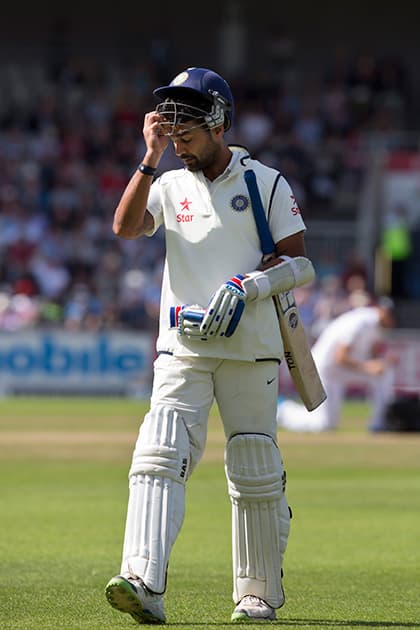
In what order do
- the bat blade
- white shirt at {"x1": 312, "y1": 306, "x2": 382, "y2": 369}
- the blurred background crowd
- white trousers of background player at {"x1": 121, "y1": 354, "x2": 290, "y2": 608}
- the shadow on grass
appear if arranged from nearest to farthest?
the shadow on grass → white trousers of background player at {"x1": 121, "y1": 354, "x2": 290, "y2": 608} → the bat blade → white shirt at {"x1": 312, "y1": 306, "x2": 382, "y2": 369} → the blurred background crowd

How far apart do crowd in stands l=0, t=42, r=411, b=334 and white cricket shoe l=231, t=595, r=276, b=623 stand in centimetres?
1917

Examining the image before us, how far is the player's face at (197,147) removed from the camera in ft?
22.5

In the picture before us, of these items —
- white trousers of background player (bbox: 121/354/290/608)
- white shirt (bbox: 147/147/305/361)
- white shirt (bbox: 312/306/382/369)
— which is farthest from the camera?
white shirt (bbox: 312/306/382/369)

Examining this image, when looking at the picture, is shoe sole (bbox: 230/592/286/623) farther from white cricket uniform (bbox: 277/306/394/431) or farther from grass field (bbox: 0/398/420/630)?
white cricket uniform (bbox: 277/306/394/431)

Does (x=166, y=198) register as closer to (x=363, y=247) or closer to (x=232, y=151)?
(x=232, y=151)

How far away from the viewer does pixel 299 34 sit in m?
37.3

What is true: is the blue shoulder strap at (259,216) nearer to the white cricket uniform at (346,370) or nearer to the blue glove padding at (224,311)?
the blue glove padding at (224,311)

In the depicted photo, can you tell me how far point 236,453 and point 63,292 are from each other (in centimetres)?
2268

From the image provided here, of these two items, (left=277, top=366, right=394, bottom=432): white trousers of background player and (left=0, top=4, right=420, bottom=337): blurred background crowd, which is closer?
(left=277, top=366, right=394, bottom=432): white trousers of background player

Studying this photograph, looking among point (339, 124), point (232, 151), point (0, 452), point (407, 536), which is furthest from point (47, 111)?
point (232, 151)

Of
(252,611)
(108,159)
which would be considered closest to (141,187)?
(252,611)

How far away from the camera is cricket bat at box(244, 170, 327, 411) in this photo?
22.6 feet

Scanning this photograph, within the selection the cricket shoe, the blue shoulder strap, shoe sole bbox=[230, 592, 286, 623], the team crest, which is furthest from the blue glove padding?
shoe sole bbox=[230, 592, 286, 623]

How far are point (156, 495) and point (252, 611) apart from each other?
2.33 ft
